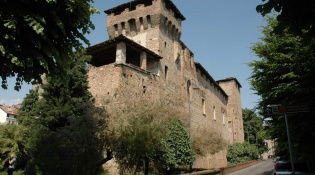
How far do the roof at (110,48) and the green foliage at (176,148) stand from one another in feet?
21.1

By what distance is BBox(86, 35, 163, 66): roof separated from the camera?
19786 mm

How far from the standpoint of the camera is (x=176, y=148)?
18141mm

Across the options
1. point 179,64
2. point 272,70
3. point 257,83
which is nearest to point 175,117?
point 257,83

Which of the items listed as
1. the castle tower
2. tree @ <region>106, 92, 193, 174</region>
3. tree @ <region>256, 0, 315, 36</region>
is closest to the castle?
tree @ <region>106, 92, 193, 174</region>

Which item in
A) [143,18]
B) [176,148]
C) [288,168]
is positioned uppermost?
[143,18]

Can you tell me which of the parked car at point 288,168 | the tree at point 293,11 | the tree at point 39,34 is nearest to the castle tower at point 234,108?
the parked car at point 288,168

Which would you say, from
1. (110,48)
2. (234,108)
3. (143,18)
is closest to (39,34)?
(110,48)

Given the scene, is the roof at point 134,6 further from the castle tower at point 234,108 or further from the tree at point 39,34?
the castle tower at point 234,108

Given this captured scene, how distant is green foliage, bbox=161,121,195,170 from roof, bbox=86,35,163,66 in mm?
6442

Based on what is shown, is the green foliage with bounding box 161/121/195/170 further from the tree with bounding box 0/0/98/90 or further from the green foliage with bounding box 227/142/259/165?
the green foliage with bounding box 227/142/259/165

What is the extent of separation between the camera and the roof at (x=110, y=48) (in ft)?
64.9

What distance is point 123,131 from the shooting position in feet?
40.2

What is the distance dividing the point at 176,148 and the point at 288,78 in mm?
8371

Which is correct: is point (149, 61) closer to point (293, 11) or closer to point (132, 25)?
point (132, 25)
